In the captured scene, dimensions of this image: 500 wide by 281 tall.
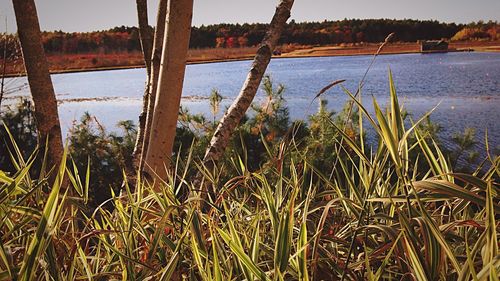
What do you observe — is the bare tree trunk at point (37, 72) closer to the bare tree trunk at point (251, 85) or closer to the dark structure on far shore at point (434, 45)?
the bare tree trunk at point (251, 85)

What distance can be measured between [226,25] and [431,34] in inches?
63.5

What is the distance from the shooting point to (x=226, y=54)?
3.21m

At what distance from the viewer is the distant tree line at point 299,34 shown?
3.29m

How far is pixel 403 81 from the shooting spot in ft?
11.7

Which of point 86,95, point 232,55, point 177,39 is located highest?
point 177,39

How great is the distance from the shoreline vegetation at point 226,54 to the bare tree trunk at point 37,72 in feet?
5.65

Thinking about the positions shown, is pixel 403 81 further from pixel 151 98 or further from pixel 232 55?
pixel 151 98

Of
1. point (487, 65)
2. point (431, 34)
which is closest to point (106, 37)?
point (431, 34)

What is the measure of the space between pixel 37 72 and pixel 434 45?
301 cm

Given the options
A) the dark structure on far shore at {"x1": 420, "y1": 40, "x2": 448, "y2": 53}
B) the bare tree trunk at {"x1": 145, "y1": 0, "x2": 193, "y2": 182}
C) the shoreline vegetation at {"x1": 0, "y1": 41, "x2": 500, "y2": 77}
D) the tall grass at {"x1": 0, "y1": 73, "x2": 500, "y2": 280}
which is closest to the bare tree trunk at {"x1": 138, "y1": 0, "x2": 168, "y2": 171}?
the bare tree trunk at {"x1": 145, "y1": 0, "x2": 193, "y2": 182}

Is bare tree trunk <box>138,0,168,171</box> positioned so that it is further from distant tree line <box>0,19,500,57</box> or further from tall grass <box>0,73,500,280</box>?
distant tree line <box>0,19,500,57</box>

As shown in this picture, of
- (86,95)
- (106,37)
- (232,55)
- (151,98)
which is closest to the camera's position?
(151,98)

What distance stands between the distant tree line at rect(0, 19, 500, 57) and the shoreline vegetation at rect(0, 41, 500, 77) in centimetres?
5

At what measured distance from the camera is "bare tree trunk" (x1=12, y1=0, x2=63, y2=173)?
1.11m
